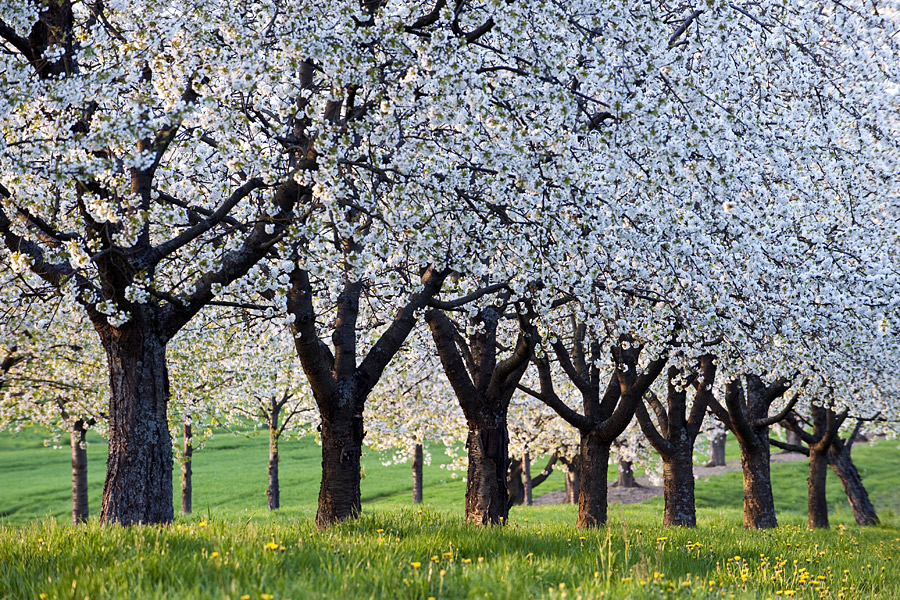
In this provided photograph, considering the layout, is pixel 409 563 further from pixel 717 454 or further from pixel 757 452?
pixel 717 454

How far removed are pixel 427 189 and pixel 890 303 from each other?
365 inches

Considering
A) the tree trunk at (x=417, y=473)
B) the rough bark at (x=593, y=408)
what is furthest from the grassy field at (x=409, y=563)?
the tree trunk at (x=417, y=473)

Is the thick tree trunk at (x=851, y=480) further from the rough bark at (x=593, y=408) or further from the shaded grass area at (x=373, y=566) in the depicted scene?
the shaded grass area at (x=373, y=566)

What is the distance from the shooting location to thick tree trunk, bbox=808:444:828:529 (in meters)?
22.0

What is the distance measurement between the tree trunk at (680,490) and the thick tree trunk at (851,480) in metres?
8.04

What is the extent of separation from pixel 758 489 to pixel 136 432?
52.4 feet

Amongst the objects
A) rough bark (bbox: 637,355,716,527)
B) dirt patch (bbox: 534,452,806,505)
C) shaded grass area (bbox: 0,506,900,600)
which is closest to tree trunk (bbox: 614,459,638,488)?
dirt patch (bbox: 534,452,806,505)

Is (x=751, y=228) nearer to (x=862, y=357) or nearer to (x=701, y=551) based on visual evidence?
(x=701, y=551)

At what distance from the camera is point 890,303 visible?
41.2 feet

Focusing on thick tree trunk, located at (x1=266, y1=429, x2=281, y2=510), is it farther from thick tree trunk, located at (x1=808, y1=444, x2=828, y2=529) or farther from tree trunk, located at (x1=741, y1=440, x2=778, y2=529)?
thick tree trunk, located at (x1=808, y1=444, x2=828, y2=529)

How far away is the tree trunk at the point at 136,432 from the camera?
903cm

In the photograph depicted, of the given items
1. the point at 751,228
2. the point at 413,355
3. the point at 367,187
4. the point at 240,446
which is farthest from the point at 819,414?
the point at 240,446

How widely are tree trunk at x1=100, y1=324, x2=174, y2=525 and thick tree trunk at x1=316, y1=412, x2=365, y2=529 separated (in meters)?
2.45

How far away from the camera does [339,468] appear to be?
11.1 metres
